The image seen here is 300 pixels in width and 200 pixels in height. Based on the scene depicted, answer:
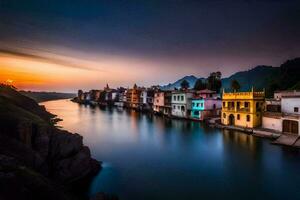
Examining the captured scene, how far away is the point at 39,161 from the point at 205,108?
48.8 meters

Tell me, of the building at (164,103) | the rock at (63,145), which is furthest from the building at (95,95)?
the rock at (63,145)

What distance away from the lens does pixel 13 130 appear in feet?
56.2

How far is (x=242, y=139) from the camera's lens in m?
36.4

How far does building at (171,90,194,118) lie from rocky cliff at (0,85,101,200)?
44837 mm

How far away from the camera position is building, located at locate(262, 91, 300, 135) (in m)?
33.6

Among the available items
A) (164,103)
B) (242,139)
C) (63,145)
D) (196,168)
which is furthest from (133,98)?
(63,145)

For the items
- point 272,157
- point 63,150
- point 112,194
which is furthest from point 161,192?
point 272,157

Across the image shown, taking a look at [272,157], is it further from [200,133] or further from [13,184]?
[13,184]

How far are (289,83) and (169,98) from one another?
133 ft

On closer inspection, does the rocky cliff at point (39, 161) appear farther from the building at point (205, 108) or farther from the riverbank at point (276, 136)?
the building at point (205, 108)

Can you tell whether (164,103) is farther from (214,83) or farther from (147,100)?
(147,100)

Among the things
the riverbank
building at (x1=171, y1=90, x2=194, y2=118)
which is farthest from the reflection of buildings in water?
building at (x1=171, y1=90, x2=194, y2=118)

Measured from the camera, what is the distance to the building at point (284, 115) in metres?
33.6

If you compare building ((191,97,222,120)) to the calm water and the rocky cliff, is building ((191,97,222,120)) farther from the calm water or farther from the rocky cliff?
the rocky cliff
